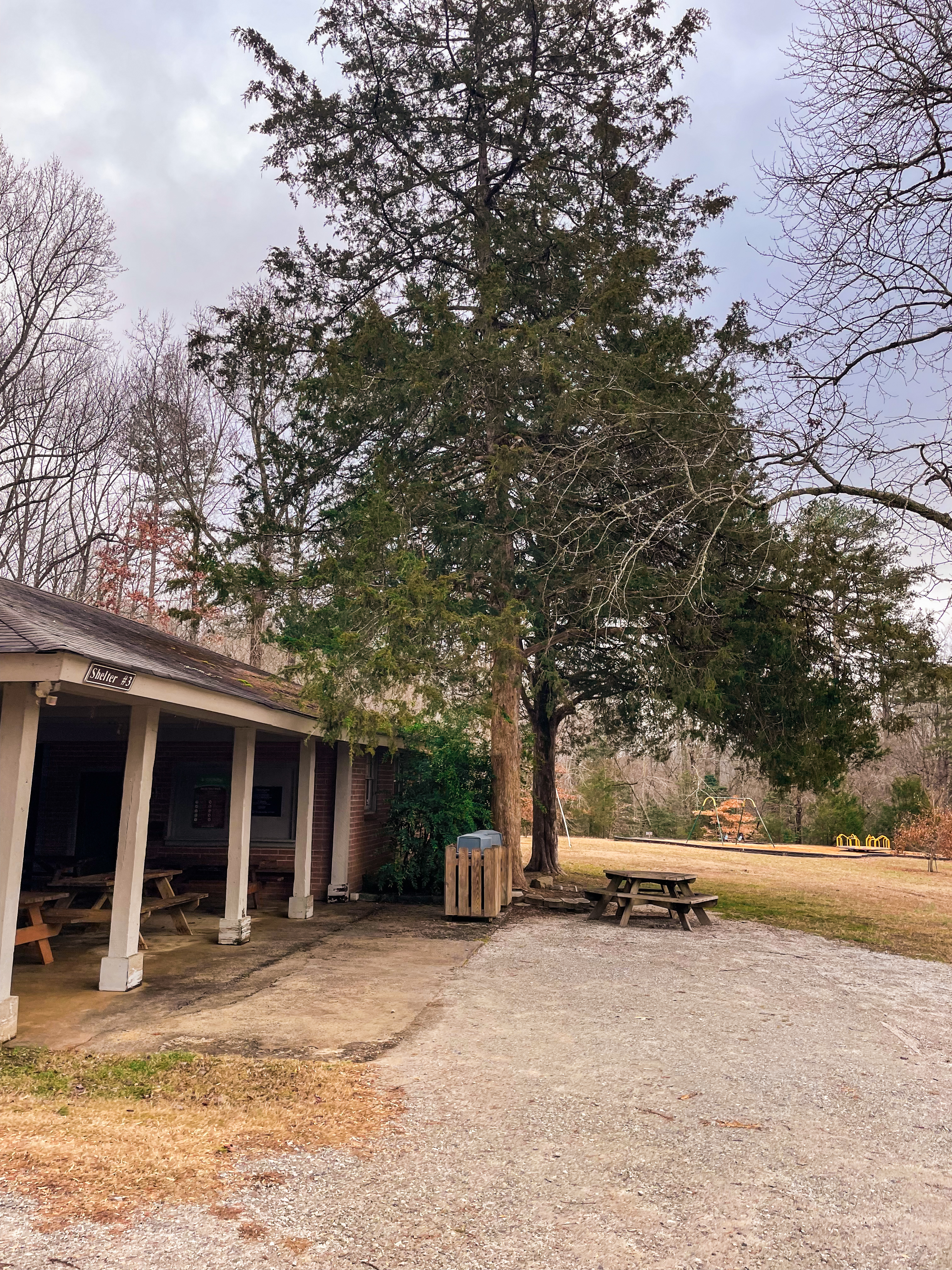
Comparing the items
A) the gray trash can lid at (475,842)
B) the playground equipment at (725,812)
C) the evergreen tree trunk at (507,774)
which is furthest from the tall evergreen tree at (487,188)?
the playground equipment at (725,812)

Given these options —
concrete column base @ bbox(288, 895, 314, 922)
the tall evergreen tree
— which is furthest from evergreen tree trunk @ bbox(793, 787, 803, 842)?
concrete column base @ bbox(288, 895, 314, 922)

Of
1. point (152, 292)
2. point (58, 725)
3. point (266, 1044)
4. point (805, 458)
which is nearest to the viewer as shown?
point (266, 1044)

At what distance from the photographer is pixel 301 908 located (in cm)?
1176

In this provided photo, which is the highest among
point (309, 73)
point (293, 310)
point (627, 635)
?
point (309, 73)

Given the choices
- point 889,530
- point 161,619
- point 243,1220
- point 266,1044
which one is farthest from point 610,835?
point 243,1220

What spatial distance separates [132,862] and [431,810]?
6764mm

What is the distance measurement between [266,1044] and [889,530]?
7.42 meters

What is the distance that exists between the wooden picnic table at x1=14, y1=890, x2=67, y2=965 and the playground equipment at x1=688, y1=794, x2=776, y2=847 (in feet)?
83.0

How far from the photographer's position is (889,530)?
8969mm

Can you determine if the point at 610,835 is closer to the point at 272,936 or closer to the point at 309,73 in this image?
the point at 272,936

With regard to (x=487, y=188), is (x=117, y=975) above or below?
below

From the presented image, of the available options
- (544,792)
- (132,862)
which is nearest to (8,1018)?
(132,862)

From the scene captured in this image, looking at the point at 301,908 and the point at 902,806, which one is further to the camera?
the point at 902,806

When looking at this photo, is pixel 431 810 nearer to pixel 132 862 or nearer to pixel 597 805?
pixel 132 862
